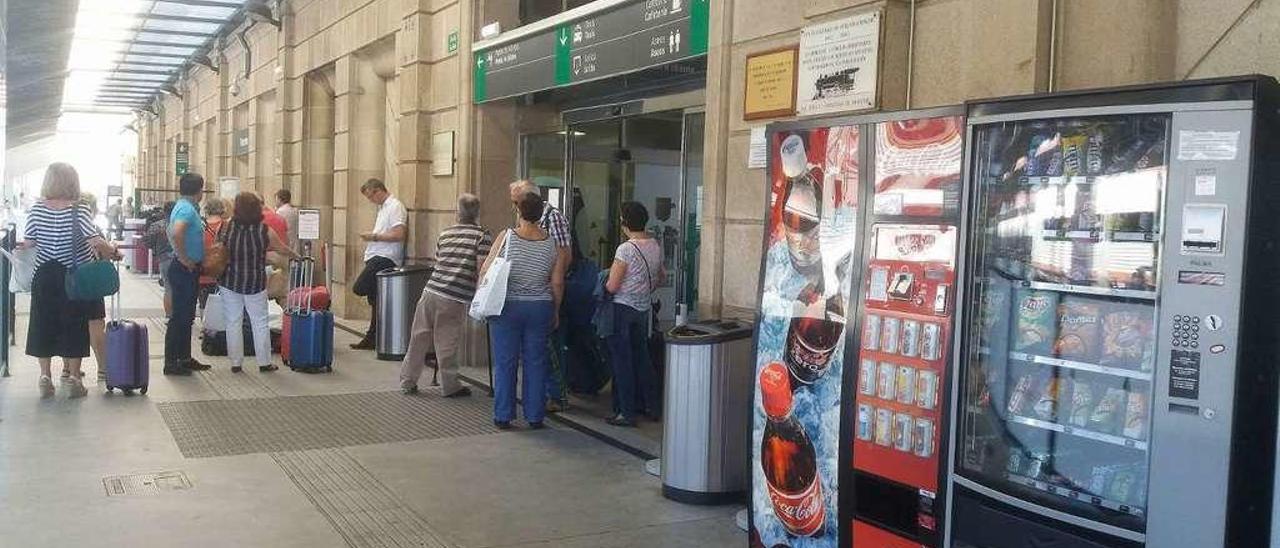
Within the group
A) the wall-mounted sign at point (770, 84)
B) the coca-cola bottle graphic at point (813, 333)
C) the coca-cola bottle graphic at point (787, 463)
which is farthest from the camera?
the wall-mounted sign at point (770, 84)

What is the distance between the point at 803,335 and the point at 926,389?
0.63 meters

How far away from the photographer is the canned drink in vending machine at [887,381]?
3.86 m

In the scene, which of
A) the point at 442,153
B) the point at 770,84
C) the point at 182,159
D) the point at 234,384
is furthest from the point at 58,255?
the point at 182,159

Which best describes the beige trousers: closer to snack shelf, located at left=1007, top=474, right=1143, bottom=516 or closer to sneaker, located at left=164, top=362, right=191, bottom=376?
sneaker, located at left=164, top=362, right=191, bottom=376

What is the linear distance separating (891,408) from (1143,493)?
3.16 feet

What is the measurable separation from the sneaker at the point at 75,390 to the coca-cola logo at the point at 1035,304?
6.82m

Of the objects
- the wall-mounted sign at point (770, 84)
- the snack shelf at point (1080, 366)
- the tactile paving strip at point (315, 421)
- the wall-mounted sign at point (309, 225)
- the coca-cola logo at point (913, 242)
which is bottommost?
the tactile paving strip at point (315, 421)

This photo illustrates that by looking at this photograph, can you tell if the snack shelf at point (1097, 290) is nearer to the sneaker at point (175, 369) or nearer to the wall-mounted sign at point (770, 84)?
the wall-mounted sign at point (770, 84)

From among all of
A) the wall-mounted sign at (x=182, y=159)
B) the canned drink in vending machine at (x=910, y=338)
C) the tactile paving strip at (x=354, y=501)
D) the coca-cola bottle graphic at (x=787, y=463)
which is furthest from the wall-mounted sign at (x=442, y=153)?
the wall-mounted sign at (x=182, y=159)

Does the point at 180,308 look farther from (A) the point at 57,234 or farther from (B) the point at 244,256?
(A) the point at 57,234

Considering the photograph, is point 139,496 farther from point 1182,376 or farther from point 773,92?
point 1182,376

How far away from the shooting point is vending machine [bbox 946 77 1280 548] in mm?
2857

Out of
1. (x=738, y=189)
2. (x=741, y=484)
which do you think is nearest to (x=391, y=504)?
(x=741, y=484)

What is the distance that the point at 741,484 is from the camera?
5.42 m
